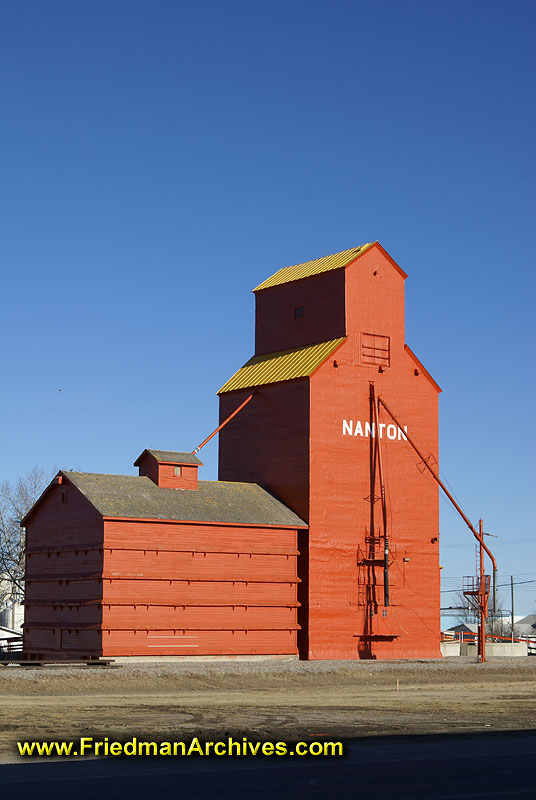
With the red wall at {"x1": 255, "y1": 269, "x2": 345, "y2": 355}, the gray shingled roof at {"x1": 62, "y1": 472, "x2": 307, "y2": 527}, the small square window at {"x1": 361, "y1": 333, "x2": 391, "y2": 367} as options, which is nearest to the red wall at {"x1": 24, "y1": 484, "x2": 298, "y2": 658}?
the gray shingled roof at {"x1": 62, "y1": 472, "x2": 307, "y2": 527}

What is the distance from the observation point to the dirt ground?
2054cm

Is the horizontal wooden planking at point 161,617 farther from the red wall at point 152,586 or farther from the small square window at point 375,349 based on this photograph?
the small square window at point 375,349

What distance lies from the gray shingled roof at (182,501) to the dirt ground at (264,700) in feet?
19.0

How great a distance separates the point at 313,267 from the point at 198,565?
16284mm

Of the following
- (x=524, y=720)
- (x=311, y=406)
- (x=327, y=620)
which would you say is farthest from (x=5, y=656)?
(x=524, y=720)

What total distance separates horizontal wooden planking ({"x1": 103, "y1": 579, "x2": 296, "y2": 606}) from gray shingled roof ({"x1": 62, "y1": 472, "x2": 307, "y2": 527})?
250cm

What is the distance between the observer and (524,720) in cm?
2322

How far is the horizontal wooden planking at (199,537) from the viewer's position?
144 ft

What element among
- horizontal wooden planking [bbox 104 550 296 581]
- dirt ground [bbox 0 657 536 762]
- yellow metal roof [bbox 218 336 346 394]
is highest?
yellow metal roof [bbox 218 336 346 394]

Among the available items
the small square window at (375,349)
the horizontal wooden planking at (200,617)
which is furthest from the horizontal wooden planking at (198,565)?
the small square window at (375,349)

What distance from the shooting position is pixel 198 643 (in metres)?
45.5

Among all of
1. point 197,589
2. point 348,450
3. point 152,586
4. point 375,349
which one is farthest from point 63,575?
point 375,349

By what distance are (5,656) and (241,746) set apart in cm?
3392

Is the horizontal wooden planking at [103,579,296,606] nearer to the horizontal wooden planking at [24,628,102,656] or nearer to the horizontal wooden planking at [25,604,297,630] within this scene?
the horizontal wooden planking at [25,604,297,630]
